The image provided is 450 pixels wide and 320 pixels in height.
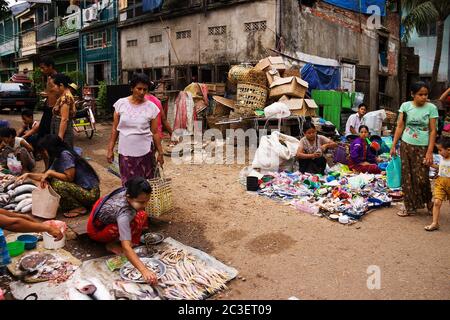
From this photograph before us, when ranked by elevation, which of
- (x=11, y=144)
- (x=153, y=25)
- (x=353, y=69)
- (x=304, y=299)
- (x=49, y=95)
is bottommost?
(x=304, y=299)

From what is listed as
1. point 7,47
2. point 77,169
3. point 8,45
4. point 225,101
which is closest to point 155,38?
point 225,101

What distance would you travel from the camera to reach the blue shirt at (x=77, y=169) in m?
4.50

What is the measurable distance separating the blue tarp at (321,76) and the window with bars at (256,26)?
1638mm

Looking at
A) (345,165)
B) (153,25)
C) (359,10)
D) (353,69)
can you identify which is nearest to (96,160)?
(345,165)

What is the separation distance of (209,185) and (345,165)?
2.63 m

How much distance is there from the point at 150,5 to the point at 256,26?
15.0 ft

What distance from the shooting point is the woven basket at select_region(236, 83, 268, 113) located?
9.28 metres

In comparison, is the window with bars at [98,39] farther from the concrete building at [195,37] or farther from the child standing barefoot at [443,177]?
the child standing barefoot at [443,177]

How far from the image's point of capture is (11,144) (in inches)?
250

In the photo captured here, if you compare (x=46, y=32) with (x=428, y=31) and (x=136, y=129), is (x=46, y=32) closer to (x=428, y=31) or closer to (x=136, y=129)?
(x=428, y=31)

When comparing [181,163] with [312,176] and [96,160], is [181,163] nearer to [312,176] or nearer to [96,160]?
[96,160]

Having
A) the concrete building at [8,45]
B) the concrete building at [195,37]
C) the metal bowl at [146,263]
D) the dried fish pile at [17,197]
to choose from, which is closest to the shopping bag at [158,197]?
the metal bowl at [146,263]

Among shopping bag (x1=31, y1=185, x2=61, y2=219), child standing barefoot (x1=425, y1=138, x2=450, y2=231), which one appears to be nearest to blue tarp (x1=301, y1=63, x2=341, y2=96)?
child standing barefoot (x1=425, y1=138, x2=450, y2=231)

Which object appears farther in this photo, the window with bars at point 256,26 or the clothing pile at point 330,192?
the window with bars at point 256,26
